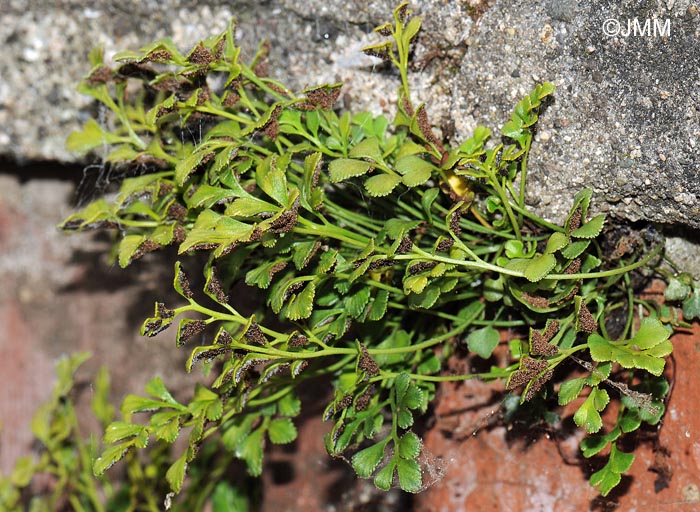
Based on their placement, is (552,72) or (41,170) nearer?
(552,72)

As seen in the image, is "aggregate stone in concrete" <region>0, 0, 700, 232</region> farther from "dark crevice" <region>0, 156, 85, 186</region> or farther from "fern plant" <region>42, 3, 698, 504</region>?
"dark crevice" <region>0, 156, 85, 186</region>

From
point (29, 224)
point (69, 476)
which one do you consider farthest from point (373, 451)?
point (29, 224)

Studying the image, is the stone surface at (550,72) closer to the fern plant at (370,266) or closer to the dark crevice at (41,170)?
the fern plant at (370,266)

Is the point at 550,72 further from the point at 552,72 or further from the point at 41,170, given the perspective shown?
the point at 41,170

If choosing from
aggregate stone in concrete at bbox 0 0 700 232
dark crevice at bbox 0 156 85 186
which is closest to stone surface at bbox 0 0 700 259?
aggregate stone in concrete at bbox 0 0 700 232

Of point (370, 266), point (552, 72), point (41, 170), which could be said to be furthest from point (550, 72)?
point (41, 170)

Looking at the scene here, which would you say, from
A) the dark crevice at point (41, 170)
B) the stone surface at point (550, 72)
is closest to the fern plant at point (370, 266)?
the stone surface at point (550, 72)

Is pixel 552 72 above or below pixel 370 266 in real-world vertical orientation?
above

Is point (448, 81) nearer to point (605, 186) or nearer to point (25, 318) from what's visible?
point (605, 186)
